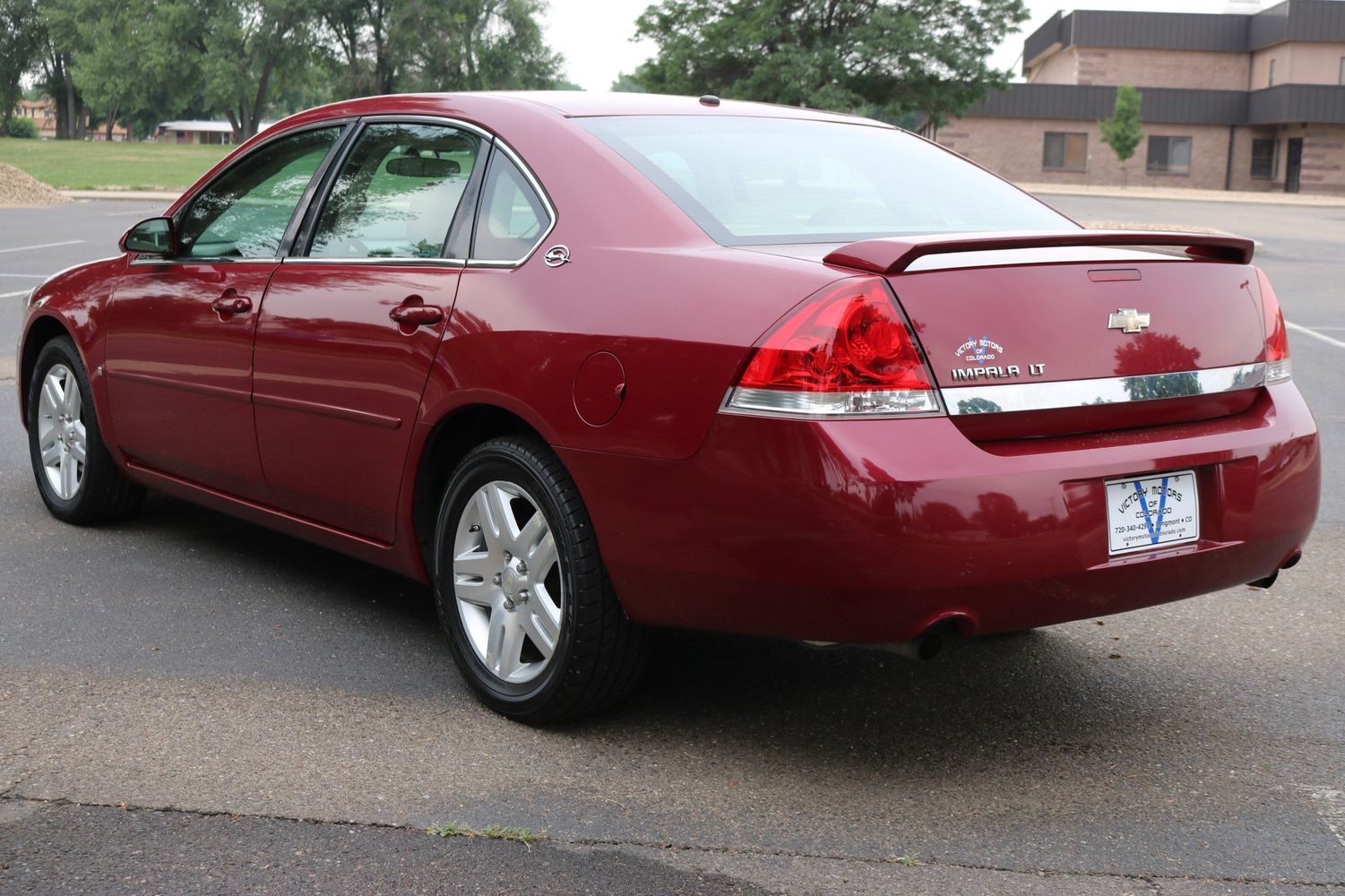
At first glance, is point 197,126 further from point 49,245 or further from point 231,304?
point 231,304

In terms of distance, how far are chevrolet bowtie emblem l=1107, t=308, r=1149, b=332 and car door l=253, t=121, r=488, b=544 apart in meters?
1.65

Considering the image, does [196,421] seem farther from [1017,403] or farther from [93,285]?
[1017,403]

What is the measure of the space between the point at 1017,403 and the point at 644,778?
1200 millimetres

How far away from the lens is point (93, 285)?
5.59m

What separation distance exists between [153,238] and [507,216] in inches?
69.5

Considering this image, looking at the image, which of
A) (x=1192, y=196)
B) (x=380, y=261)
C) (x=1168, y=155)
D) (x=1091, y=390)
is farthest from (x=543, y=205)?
(x=1168, y=155)

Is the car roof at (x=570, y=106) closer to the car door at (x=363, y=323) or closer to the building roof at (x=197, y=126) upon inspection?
the car door at (x=363, y=323)

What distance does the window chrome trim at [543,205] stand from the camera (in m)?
3.80

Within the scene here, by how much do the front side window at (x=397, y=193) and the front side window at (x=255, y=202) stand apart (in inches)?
8.2

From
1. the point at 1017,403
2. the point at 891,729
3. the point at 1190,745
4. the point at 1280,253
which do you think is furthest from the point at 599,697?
the point at 1280,253

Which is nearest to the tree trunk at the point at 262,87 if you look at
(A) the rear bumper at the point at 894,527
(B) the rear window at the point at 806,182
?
(B) the rear window at the point at 806,182

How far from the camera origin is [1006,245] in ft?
10.9

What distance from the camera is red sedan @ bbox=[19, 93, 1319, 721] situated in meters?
3.17

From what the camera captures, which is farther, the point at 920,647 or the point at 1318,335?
the point at 1318,335
